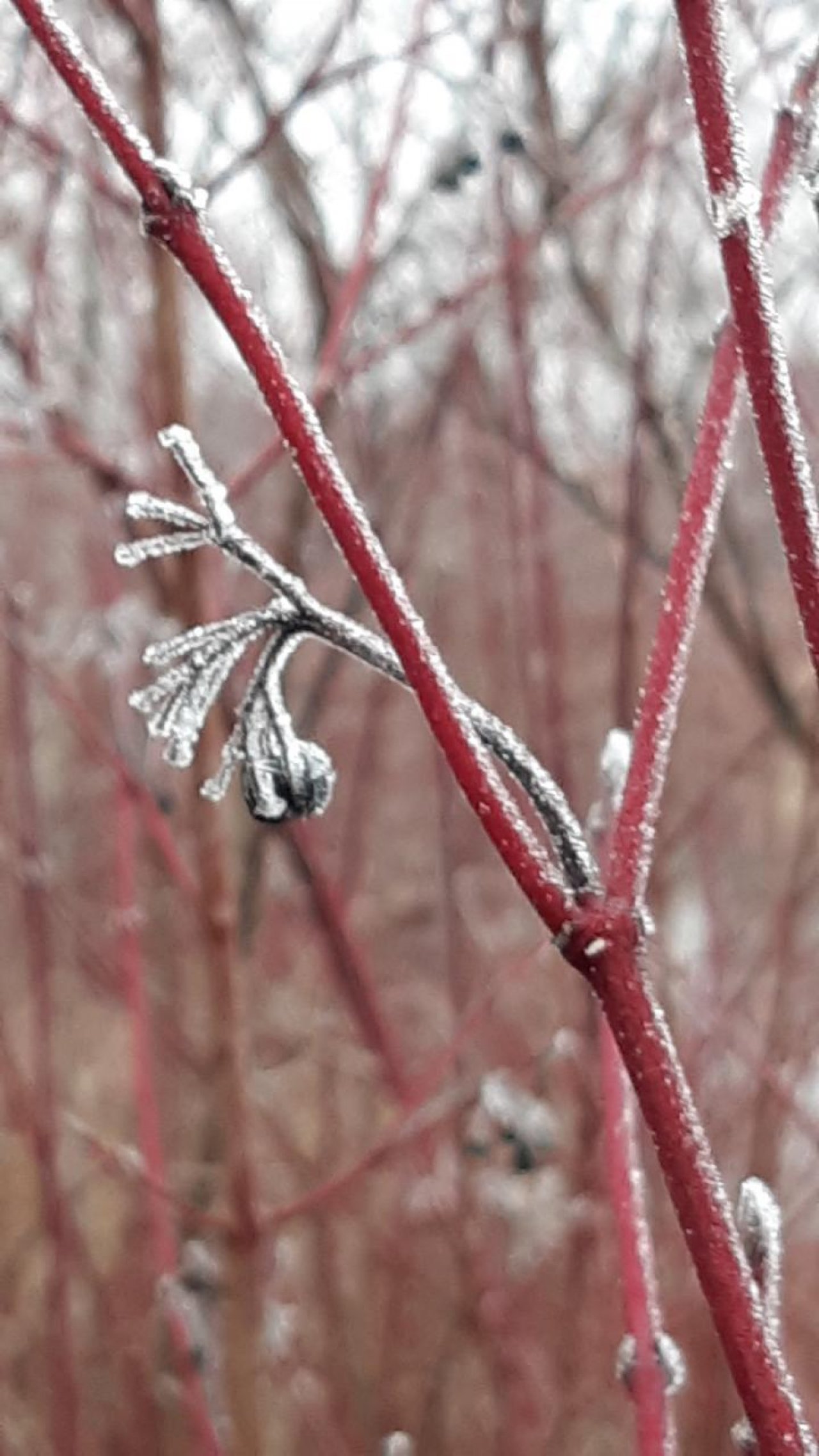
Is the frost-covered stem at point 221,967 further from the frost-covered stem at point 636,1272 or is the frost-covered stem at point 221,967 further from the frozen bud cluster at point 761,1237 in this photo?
the frozen bud cluster at point 761,1237

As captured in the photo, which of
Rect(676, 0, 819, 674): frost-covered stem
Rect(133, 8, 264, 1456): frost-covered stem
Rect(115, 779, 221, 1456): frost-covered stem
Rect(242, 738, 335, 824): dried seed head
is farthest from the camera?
Rect(115, 779, 221, 1456): frost-covered stem

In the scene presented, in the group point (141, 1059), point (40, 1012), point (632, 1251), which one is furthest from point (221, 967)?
point (632, 1251)

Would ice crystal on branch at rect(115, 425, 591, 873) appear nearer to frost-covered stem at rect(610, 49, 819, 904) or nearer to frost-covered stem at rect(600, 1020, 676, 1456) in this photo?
frost-covered stem at rect(610, 49, 819, 904)

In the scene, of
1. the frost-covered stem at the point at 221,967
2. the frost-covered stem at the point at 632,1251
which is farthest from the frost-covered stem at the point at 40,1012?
the frost-covered stem at the point at 632,1251

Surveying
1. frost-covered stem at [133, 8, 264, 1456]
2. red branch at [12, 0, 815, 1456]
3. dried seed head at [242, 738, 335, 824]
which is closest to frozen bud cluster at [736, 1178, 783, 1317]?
red branch at [12, 0, 815, 1456]

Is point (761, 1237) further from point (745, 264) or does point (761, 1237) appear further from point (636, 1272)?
point (745, 264)

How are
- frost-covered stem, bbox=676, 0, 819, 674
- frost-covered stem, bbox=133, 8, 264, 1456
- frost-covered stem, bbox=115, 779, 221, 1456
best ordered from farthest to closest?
frost-covered stem, bbox=115, 779, 221, 1456 → frost-covered stem, bbox=133, 8, 264, 1456 → frost-covered stem, bbox=676, 0, 819, 674
